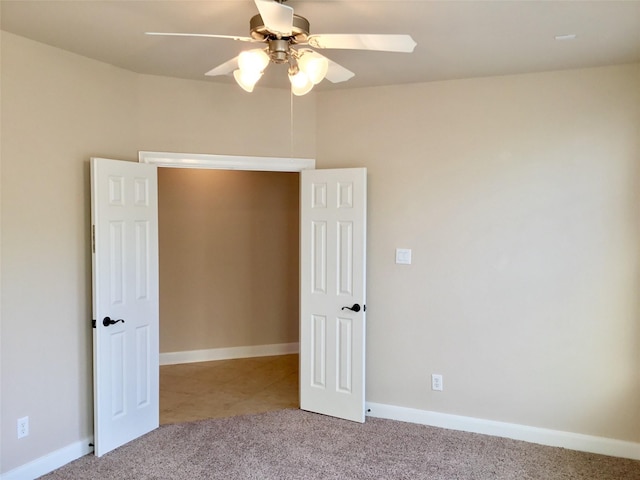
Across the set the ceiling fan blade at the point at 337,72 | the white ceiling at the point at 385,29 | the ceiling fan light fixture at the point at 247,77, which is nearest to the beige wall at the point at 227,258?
the white ceiling at the point at 385,29

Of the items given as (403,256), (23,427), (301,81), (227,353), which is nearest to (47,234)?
(23,427)

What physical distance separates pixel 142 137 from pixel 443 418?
321 cm

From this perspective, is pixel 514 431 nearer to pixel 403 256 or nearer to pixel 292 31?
pixel 403 256

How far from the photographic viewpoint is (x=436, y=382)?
12.5 feet

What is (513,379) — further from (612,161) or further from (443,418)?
(612,161)

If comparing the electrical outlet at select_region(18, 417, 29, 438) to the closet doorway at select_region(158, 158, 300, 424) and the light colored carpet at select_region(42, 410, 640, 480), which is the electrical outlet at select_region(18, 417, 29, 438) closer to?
the light colored carpet at select_region(42, 410, 640, 480)

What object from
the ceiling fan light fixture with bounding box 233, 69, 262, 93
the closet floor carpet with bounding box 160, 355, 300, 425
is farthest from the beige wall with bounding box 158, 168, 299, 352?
the ceiling fan light fixture with bounding box 233, 69, 262, 93

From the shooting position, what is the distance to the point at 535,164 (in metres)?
3.47

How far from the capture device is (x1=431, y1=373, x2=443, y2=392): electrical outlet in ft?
12.4

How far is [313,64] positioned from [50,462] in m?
2.92

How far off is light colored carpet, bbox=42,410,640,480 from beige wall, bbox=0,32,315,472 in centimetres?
47

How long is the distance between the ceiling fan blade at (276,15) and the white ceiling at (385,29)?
0.40 m

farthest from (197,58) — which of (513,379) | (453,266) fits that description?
(513,379)

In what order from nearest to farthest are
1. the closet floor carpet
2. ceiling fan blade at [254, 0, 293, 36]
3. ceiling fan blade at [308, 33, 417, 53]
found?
ceiling fan blade at [254, 0, 293, 36] < ceiling fan blade at [308, 33, 417, 53] < the closet floor carpet
